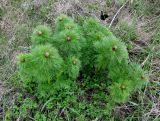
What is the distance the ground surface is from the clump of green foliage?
229mm

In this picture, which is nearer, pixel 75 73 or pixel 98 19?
pixel 75 73

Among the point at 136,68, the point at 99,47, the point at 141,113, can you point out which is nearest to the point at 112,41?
the point at 99,47

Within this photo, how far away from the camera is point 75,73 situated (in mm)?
2539

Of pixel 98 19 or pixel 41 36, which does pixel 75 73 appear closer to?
pixel 41 36

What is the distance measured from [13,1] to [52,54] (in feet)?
5.41

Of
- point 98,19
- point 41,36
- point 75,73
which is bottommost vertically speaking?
point 75,73

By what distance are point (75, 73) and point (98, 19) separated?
1.10 meters

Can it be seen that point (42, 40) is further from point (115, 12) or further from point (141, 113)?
point (115, 12)

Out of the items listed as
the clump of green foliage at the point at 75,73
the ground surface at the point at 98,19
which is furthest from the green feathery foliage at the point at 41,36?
the ground surface at the point at 98,19

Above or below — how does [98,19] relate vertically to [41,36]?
above

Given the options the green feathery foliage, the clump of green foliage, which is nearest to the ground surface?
the clump of green foliage

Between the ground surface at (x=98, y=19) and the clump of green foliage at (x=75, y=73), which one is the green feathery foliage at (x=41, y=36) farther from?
the ground surface at (x=98, y=19)

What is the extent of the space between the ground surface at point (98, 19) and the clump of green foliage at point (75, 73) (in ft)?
0.75

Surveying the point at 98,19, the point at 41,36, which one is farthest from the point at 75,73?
the point at 98,19
